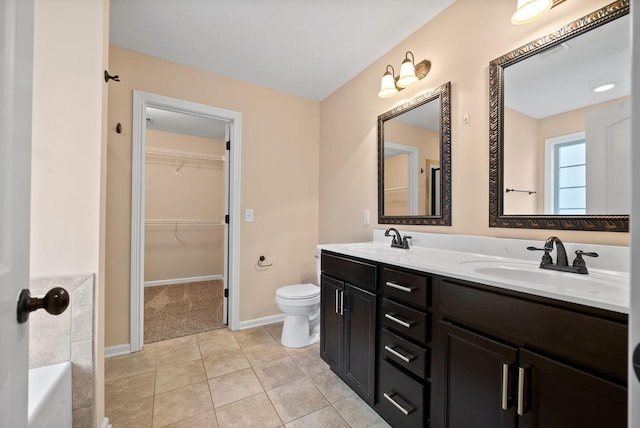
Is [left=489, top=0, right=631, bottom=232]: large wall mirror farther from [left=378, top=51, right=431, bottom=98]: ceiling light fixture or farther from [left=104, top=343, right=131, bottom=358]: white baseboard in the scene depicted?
[left=104, top=343, right=131, bottom=358]: white baseboard

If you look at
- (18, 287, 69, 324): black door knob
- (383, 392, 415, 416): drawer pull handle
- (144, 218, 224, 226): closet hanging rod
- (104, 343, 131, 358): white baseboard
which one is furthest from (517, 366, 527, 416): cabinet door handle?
(144, 218, 224, 226): closet hanging rod

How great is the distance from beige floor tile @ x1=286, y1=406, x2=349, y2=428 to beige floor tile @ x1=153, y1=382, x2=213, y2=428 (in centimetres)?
52

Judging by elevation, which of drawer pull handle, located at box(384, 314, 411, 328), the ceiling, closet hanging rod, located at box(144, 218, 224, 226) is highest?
the ceiling

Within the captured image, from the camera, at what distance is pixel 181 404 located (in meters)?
1.54

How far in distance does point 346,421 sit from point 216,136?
160 inches

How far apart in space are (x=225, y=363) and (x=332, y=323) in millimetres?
882

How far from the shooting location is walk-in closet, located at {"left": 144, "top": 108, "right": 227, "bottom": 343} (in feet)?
12.3

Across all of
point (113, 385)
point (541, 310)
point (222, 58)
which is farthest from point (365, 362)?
point (222, 58)

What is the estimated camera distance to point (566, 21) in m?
1.20

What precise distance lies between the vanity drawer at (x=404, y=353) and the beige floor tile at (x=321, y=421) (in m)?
0.43

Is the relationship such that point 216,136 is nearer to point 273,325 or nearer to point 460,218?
point 273,325

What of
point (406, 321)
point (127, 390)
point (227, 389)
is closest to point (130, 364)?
point (127, 390)

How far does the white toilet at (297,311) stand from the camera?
2.16 meters

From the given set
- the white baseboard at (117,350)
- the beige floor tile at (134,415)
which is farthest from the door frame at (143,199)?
the beige floor tile at (134,415)
